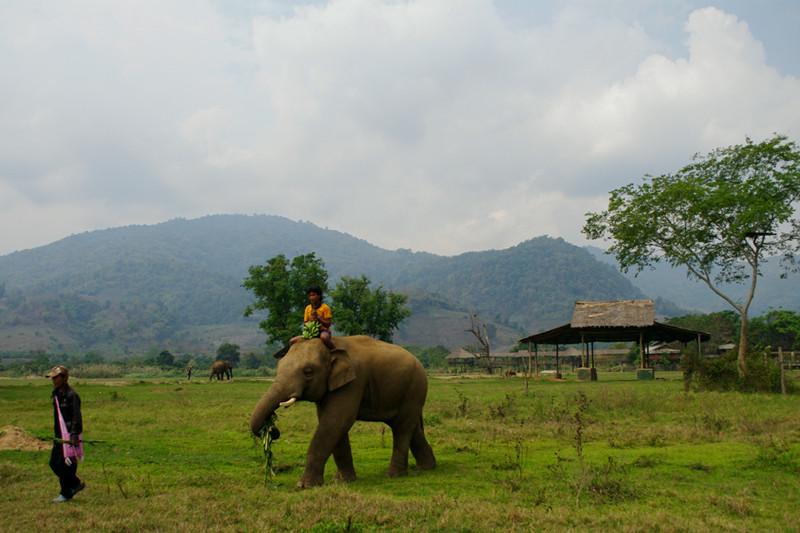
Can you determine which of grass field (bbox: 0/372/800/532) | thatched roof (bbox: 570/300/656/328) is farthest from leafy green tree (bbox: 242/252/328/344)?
grass field (bbox: 0/372/800/532)

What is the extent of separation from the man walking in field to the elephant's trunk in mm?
2342

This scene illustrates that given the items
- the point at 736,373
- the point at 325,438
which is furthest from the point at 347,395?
the point at 736,373

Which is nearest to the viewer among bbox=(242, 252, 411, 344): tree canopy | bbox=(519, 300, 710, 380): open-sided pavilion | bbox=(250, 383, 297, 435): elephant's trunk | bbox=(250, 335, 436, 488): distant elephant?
bbox=(250, 383, 297, 435): elephant's trunk

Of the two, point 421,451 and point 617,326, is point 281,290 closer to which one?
point 617,326

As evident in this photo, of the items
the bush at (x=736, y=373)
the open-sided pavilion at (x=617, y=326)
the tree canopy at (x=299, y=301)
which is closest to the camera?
the bush at (x=736, y=373)

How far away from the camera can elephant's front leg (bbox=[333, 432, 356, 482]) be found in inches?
370

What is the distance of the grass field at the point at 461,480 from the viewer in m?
7.01

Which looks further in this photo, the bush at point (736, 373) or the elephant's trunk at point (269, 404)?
the bush at point (736, 373)

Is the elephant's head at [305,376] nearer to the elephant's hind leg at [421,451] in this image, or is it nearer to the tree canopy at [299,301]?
the elephant's hind leg at [421,451]

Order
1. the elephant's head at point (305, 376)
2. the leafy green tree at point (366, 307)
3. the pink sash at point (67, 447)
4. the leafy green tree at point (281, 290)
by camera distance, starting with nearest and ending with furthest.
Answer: the pink sash at point (67, 447), the elephant's head at point (305, 376), the leafy green tree at point (281, 290), the leafy green tree at point (366, 307)

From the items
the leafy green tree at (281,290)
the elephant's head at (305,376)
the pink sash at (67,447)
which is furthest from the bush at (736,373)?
the leafy green tree at (281,290)

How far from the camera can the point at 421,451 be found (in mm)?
10570

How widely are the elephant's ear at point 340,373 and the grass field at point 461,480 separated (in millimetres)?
1498

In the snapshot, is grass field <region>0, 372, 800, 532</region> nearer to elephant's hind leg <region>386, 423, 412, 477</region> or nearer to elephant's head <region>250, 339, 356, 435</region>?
elephant's hind leg <region>386, 423, 412, 477</region>
